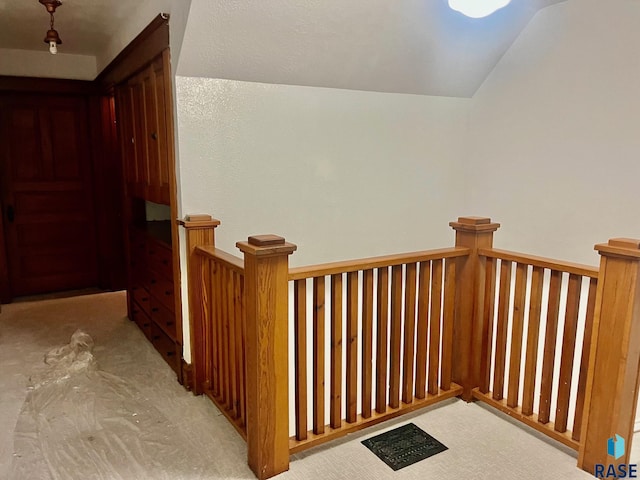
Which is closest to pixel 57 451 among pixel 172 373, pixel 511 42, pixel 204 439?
pixel 204 439

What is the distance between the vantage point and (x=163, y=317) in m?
3.33

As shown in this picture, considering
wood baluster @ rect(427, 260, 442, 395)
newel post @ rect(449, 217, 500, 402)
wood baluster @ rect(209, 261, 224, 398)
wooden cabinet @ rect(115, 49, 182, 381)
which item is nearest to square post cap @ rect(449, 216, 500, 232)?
newel post @ rect(449, 217, 500, 402)

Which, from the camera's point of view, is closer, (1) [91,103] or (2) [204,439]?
(2) [204,439]

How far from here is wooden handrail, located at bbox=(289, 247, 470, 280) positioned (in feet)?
6.72

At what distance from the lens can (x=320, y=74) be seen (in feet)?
9.98

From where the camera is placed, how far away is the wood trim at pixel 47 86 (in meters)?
4.54

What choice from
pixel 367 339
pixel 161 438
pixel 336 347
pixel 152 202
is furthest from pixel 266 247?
pixel 152 202

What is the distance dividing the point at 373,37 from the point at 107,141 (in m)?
3.32

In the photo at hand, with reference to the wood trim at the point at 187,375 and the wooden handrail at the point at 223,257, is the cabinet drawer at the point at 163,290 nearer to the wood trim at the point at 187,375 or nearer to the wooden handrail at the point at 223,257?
the wood trim at the point at 187,375

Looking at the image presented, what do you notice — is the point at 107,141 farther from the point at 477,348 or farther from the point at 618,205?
the point at 618,205

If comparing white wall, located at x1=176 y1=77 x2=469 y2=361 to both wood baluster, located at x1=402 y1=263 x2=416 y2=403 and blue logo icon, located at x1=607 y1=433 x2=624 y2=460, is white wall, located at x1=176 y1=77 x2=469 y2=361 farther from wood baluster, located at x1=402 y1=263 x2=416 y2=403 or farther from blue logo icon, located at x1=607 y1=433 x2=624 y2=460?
blue logo icon, located at x1=607 y1=433 x2=624 y2=460

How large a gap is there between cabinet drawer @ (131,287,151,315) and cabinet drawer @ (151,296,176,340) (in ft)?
0.43

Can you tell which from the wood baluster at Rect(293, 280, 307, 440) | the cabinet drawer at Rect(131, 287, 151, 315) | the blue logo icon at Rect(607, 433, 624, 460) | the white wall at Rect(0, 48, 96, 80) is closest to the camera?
Result: the blue logo icon at Rect(607, 433, 624, 460)

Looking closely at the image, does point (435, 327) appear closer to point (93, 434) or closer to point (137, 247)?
point (93, 434)
